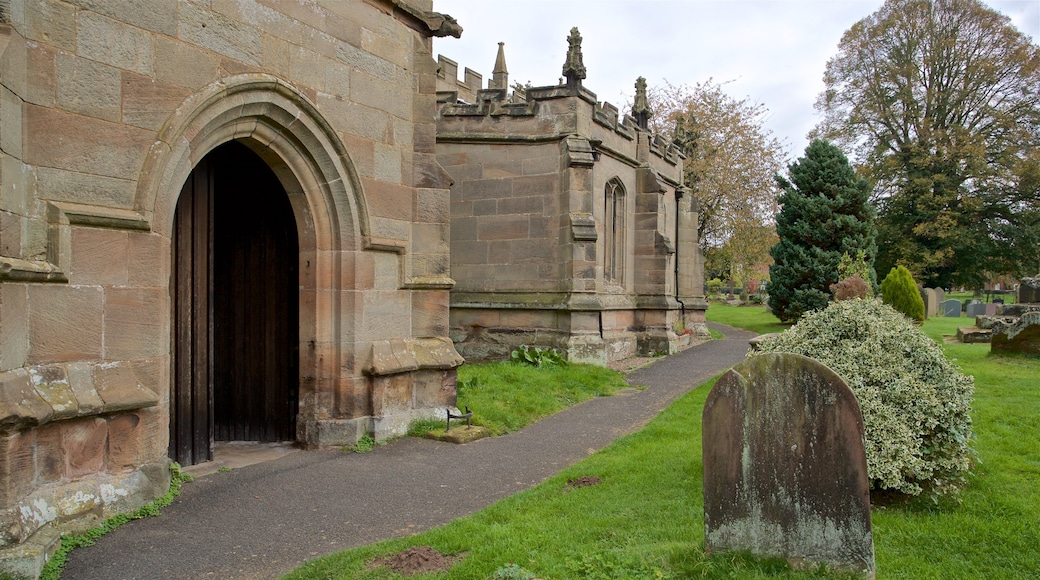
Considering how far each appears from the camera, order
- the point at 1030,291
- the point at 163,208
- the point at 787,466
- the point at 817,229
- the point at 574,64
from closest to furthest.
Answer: the point at 787,466 → the point at 163,208 → the point at 574,64 → the point at 1030,291 → the point at 817,229

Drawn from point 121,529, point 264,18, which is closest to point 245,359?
point 121,529

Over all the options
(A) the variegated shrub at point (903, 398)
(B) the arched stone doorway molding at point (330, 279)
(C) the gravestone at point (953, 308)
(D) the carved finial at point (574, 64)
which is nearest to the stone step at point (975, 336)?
(D) the carved finial at point (574, 64)

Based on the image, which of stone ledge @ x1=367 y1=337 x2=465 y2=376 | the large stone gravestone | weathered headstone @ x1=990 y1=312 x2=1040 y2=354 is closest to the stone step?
weathered headstone @ x1=990 y1=312 x2=1040 y2=354

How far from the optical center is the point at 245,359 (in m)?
7.88

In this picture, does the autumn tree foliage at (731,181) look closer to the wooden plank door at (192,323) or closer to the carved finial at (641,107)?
the carved finial at (641,107)

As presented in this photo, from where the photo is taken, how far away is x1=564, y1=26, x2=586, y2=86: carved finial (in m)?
13.6

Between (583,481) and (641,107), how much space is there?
14.2m

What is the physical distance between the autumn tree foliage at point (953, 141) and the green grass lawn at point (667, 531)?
24772 millimetres

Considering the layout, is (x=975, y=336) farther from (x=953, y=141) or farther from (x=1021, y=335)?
(x=953, y=141)

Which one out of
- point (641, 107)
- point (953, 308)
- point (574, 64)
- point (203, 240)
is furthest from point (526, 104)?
point (953, 308)

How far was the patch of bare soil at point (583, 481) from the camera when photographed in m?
5.92

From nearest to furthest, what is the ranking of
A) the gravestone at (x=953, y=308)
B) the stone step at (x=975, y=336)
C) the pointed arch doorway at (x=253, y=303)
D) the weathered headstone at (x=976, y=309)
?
1. the pointed arch doorway at (x=253, y=303)
2. the stone step at (x=975, y=336)
3. the weathered headstone at (x=976, y=309)
4. the gravestone at (x=953, y=308)

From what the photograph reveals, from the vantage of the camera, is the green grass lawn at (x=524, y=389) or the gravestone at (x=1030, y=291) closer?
the green grass lawn at (x=524, y=389)

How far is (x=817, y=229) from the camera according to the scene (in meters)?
22.4
